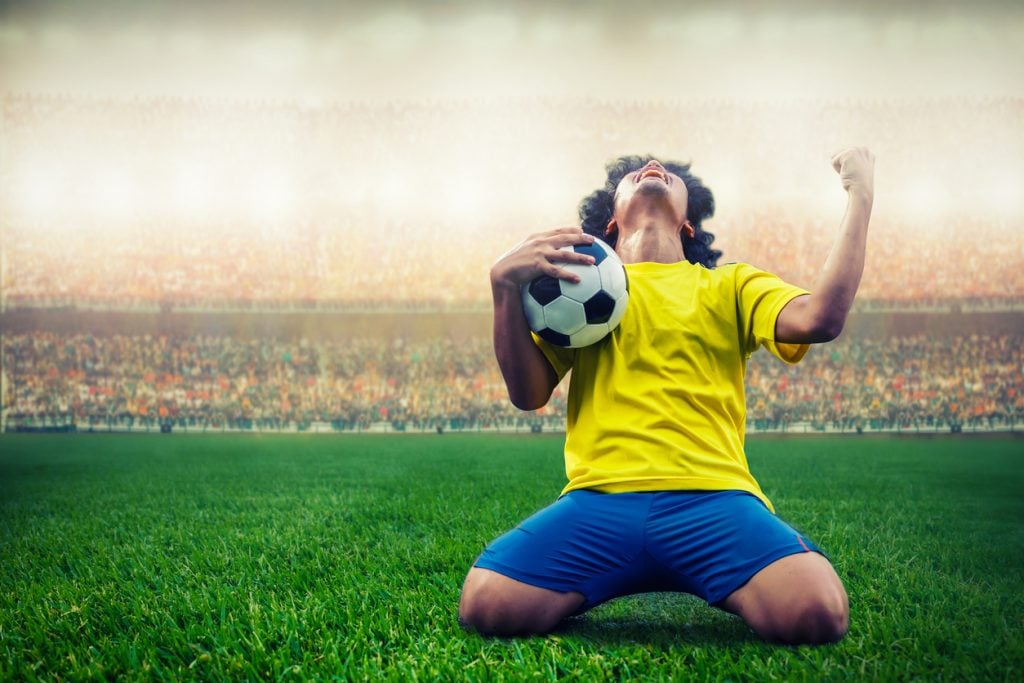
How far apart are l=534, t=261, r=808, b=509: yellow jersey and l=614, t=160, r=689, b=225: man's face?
162 mm

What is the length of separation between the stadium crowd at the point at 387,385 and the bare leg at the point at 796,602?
13.0 meters

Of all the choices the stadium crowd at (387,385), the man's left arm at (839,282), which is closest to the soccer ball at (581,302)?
the man's left arm at (839,282)

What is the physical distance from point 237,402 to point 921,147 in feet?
61.4

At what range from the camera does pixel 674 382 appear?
150cm

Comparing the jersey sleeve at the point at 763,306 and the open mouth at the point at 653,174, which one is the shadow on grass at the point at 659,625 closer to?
the jersey sleeve at the point at 763,306

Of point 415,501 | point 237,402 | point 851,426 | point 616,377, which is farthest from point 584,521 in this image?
point 237,402

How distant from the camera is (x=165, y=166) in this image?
2062 centimetres

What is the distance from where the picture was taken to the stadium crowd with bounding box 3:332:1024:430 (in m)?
15.0

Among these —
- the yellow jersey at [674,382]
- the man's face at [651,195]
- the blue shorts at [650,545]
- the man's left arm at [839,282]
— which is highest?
the man's face at [651,195]

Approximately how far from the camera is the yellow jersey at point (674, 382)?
57.0 inches

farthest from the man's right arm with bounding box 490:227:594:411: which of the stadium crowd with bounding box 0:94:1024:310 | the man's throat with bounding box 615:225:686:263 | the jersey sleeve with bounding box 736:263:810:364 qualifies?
the stadium crowd with bounding box 0:94:1024:310

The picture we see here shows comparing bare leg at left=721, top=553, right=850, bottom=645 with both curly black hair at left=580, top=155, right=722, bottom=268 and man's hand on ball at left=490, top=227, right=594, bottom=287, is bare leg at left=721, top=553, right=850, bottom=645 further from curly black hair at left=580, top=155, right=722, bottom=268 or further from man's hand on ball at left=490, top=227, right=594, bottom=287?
curly black hair at left=580, top=155, right=722, bottom=268

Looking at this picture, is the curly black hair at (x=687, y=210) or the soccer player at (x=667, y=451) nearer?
the soccer player at (x=667, y=451)

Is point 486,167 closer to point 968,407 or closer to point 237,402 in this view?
point 237,402
